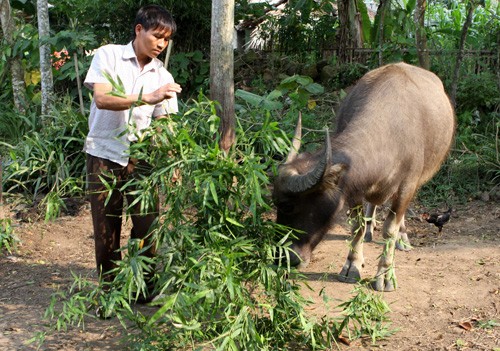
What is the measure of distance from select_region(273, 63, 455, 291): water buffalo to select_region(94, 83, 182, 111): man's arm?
41.0 inches

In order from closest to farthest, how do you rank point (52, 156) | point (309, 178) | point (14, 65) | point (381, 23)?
point (309, 178)
point (52, 156)
point (14, 65)
point (381, 23)

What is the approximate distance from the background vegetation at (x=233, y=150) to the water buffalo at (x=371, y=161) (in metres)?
0.25

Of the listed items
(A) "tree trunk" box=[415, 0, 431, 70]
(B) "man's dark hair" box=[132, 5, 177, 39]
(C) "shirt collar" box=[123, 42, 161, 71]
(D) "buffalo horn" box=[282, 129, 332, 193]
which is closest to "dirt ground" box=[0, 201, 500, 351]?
(D) "buffalo horn" box=[282, 129, 332, 193]

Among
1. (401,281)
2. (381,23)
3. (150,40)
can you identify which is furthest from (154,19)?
(381,23)

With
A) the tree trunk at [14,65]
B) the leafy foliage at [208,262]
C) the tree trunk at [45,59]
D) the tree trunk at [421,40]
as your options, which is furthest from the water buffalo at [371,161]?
the tree trunk at [14,65]

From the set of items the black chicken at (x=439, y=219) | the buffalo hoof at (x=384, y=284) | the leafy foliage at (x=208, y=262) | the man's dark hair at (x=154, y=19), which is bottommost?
the buffalo hoof at (x=384, y=284)

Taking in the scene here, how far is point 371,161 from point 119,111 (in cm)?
180

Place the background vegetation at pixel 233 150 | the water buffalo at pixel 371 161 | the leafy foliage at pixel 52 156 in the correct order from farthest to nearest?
the leafy foliage at pixel 52 156
the water buffalo at pixel 371 161
the background vegetation at pixel 233 150

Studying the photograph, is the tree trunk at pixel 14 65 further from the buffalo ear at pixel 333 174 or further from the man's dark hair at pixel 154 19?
the buffalo ear at pixel 333 174

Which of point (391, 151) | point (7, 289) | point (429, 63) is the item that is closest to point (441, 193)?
point (429, 63)

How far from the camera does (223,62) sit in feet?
18.1

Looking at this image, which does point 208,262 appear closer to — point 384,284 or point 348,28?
point 384,284

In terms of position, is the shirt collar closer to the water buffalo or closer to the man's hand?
the man's hand

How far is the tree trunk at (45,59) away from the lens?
7.70m
